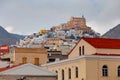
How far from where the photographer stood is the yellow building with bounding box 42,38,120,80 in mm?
81938

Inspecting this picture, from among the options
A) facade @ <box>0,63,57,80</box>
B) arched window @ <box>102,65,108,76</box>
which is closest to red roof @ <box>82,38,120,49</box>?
arched window @ <box>102,65,108,76</box>

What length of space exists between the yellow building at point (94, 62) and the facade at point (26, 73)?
3799 mm

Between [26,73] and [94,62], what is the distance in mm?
11174

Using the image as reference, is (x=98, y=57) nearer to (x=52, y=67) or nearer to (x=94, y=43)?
(x=94, y=43)

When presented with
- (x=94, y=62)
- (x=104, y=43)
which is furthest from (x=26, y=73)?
(x=104, y=43)

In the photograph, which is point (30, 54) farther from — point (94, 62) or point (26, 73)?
point (94, 62)

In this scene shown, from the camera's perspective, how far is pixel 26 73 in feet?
282

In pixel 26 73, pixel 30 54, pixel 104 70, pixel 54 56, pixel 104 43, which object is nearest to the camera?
pixel 104 70

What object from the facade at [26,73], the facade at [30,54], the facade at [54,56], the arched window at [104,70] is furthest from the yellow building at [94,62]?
the facade at [54,56]

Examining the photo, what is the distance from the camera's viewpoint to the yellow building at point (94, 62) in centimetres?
8194

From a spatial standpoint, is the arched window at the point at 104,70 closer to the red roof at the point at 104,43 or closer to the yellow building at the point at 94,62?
the yellow building at the point at 94,62

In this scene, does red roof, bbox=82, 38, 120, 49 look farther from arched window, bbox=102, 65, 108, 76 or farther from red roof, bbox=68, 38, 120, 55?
arched window, bbox=102, 65, 108, 76

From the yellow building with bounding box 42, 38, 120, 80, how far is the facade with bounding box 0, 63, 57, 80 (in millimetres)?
3799

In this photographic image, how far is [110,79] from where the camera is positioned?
272ft
